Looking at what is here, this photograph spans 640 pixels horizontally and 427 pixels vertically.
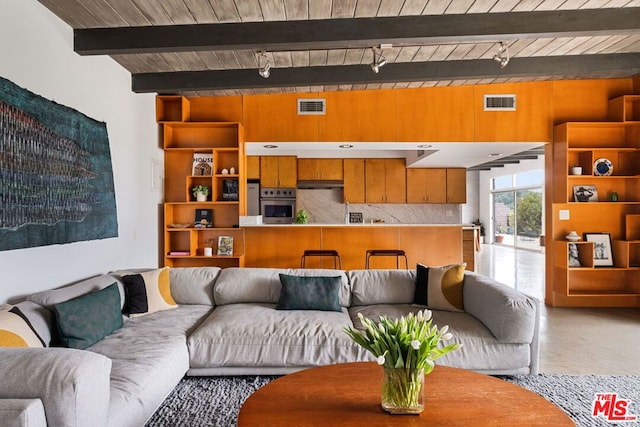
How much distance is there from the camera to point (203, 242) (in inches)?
213

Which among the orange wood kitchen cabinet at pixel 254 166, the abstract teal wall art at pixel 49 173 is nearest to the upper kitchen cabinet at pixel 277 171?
the orange wood kitchen cabinet at pixel 254 166

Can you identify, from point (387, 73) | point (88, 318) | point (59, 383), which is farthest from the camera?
point (387, 73)

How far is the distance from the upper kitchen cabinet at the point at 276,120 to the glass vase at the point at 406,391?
4.19 meters

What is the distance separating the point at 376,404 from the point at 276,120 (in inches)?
172

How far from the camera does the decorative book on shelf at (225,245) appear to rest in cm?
529

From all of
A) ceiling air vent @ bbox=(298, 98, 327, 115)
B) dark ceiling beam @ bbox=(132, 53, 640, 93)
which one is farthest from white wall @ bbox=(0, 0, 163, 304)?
ceiling air vent @ bbox=(298, 98, 327, 115)

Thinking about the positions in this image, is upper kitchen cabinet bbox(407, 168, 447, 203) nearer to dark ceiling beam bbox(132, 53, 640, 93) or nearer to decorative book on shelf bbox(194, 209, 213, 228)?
dark ceiling beam bbox(132, 53, 640, 93)

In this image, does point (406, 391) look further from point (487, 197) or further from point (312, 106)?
point (487, 197)

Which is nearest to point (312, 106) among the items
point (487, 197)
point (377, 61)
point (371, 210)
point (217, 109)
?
point (217, 109)

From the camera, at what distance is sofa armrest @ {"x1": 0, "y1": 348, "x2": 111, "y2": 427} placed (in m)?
1.50

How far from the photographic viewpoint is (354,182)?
8180 millimetres

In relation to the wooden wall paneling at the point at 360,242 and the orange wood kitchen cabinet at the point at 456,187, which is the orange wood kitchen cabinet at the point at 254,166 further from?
the orange wood kitchen cabinet at the point at 456,187

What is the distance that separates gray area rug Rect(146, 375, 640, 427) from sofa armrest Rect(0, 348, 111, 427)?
83cm

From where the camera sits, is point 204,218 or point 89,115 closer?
point 89,115
